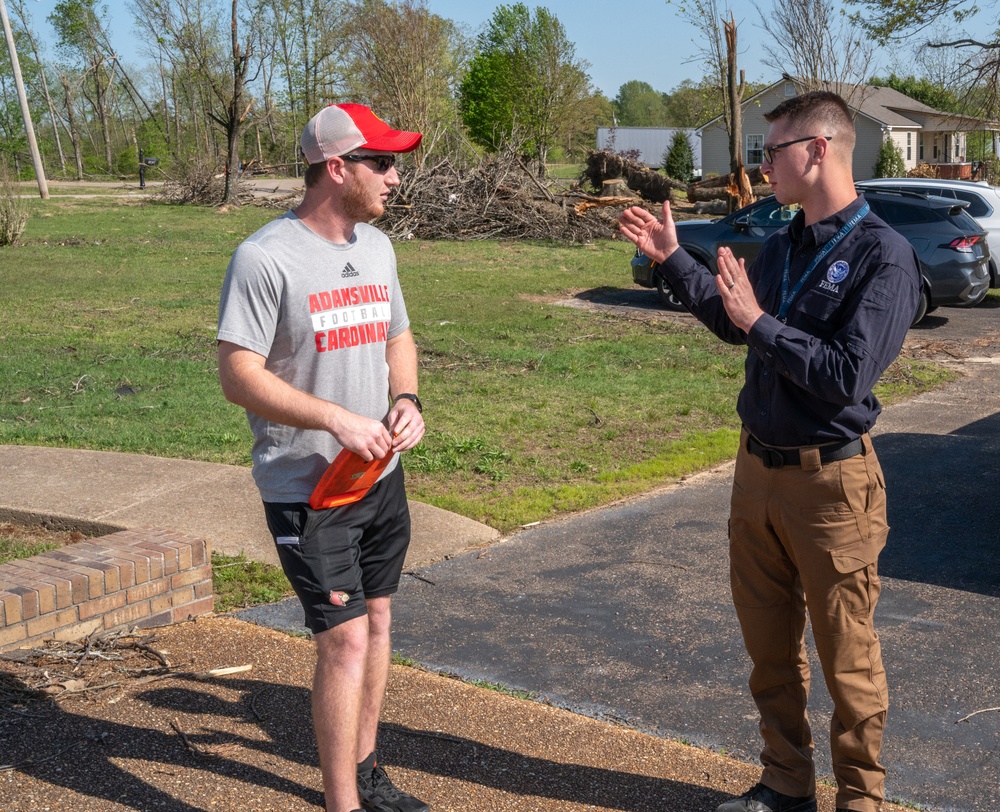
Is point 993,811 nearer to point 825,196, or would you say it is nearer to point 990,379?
point 825,196

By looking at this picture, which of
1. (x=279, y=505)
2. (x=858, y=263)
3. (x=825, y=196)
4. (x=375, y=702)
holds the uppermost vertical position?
(x=825, y=196)

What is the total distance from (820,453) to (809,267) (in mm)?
525

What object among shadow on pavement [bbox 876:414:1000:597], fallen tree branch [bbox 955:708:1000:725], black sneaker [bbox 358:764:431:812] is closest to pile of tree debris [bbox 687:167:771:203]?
shadow on pavement [bbox 876:414:1000:597]

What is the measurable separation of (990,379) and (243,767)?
9.43m

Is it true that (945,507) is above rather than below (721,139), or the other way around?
below

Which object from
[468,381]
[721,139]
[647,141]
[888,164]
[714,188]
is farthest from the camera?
[647,141]

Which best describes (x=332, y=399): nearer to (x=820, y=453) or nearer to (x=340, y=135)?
(x=340, y=135)

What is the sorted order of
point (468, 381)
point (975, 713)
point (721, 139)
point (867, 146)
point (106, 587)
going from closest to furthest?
point (975, 713)
point (106, 587)
point (468, 381)
point (867, 146)
point (721, 139)

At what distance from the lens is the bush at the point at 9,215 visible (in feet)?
66.9

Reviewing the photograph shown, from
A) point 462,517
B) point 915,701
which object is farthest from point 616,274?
point 915,701

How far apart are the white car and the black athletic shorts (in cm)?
1402

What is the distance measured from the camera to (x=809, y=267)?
9.71 ft

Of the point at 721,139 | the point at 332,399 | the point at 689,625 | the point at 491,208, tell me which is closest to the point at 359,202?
the point at 332,399

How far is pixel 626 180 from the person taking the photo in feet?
111
